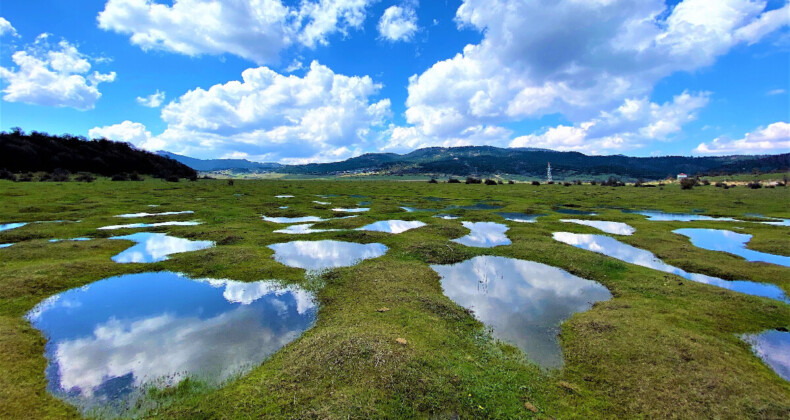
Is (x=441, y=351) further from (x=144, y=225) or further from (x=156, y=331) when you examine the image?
(x=144, y=225)

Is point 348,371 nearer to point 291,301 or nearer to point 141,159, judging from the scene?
point 291,301

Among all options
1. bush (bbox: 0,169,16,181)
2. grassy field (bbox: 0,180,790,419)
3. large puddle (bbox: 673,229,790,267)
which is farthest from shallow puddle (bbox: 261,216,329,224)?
bush (bbox: 0,169,16,181)

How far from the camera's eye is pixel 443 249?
73.8 ft

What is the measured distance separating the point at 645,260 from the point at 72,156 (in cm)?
13696

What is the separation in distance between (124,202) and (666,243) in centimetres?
6503

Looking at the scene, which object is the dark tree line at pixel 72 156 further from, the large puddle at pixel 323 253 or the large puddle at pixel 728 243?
the large puddle at pixel 728 243

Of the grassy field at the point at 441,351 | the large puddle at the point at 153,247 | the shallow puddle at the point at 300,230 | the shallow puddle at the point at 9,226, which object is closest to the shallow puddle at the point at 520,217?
the grassy field at the point at 441,351

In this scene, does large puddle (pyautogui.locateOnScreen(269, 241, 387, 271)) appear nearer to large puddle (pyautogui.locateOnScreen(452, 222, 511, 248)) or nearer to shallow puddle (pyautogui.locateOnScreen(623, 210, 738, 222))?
large puddle (pyautogui.locateOnScreen(452, 222, 511, 248))

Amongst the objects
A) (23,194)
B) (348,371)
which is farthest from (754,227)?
(23,194)

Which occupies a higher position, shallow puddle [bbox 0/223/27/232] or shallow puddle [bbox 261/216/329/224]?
shallow puddle [bbox 0/223/27/232]

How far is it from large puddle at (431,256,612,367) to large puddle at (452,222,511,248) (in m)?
4.60

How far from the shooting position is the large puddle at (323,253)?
19.9 m

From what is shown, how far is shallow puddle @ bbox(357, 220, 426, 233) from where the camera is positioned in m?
30.8

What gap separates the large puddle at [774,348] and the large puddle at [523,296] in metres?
4.82
